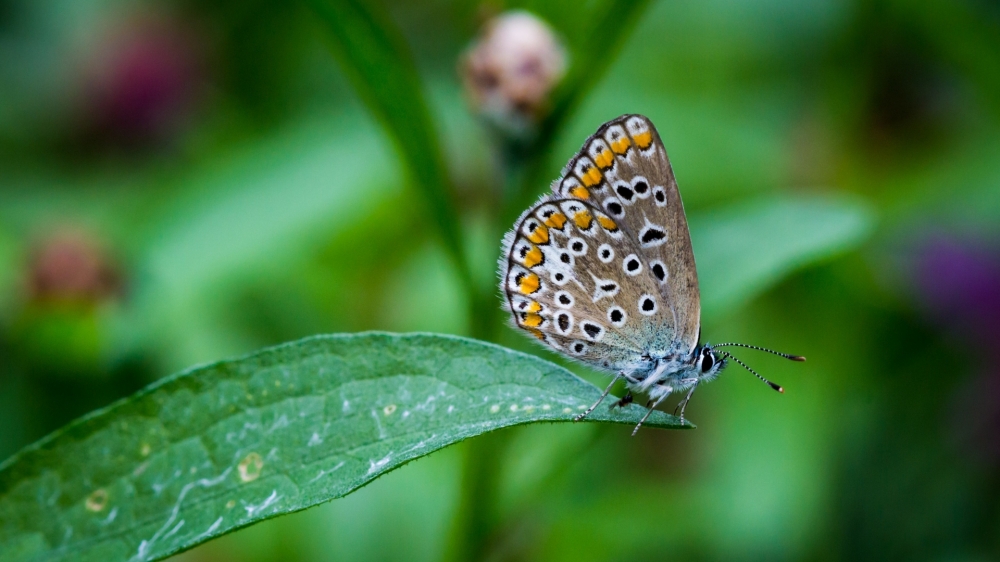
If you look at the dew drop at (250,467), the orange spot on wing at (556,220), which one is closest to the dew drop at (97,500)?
the dew drop at (250,467)

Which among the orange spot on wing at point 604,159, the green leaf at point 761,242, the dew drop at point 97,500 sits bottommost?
the green leaf at point 761,242

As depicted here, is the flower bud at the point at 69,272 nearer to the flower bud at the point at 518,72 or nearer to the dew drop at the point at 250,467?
the flower bud at the point at 518,72

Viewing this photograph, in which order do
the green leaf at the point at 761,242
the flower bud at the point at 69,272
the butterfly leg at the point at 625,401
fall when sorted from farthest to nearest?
the flower bud at the point at 69,272 → the green leaf at the point at 761,242 → the butterfly leg at the point at 625,401

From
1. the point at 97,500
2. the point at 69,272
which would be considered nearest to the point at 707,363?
the point at 97,500

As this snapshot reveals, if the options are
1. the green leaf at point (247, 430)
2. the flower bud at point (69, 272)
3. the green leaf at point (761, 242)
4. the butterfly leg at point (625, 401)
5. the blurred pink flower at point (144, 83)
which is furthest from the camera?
the blurred pink flower at point (144, 83)

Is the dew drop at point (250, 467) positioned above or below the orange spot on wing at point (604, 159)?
below

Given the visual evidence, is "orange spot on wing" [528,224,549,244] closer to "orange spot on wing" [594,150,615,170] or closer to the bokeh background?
"orange spot on wing" [594,150,615,170]

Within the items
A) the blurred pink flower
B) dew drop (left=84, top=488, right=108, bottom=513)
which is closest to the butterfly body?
dew drop (left=84, top=488, right=108, bottom=513)

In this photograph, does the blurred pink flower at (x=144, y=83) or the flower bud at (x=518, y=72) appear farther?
the blurred pink flower at (x=144, y=83)

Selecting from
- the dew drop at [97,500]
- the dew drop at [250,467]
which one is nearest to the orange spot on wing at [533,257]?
the dew drop at [250,467]
